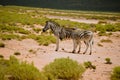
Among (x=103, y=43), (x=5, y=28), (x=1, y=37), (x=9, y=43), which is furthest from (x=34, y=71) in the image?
(x=5, y=28)

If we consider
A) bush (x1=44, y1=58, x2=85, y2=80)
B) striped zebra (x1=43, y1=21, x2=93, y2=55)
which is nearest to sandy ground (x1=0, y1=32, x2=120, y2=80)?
bush (x1=44, y1=58, x2=85, y2=80)

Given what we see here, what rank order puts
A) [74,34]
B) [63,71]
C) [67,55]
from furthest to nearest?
[74,34]
[67,55]
[63,71]

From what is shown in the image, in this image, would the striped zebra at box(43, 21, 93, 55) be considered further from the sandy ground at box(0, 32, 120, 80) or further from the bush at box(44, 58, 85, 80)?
the bush at box(44, 58, 85, 80)

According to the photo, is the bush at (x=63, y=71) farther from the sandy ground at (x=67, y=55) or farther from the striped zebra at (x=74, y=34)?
the striped zebra at (x=74, y=34)

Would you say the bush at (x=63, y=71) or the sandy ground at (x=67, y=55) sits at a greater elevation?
the bush at (x=63, y=71)

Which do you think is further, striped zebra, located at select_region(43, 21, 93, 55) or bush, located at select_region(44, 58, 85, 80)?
striped zebra, located at select_region(43, 21, 93, 55)

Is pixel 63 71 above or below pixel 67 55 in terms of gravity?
above

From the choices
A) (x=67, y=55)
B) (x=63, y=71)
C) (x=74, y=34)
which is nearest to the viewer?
(x=63, y=71)

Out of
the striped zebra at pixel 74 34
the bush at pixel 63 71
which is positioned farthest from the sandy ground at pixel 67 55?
the striped zebra at pixel 74 34

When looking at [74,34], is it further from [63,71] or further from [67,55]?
[63,71]

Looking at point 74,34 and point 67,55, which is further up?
point 74,34

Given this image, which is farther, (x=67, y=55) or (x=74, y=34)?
(x=74, y=34)

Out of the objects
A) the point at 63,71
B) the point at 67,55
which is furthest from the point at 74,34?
the point at 63,71

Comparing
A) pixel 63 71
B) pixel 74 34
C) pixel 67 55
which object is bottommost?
pixel 67 55
